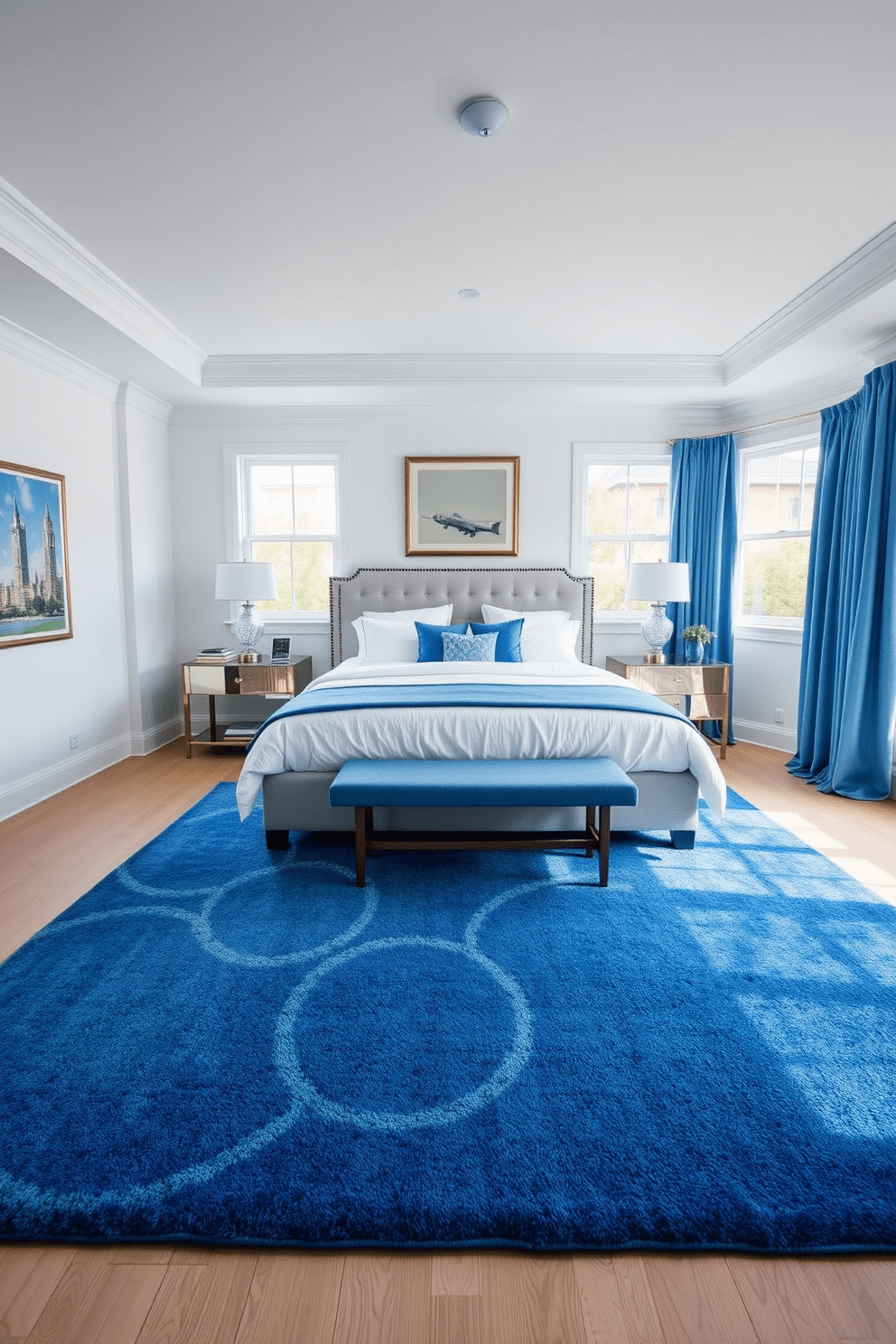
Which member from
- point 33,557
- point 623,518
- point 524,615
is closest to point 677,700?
point 524,615

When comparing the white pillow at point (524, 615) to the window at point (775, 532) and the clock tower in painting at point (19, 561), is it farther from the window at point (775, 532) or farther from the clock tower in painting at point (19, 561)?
the clock tower in painting at point (19, 561)

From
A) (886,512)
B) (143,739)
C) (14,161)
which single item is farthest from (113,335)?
(886,512)

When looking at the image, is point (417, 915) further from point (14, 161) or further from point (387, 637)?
point (14, 161)

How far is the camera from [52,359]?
4.09 meters

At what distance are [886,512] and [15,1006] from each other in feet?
15.0

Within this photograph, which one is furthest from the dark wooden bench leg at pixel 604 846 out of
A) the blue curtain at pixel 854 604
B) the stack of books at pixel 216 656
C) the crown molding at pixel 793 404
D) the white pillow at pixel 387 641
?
the crown molding at pixel 793 404

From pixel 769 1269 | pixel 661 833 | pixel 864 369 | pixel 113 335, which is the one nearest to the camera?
pixel 769 1269

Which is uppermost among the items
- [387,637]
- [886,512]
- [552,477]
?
[552,477]

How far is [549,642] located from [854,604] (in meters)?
1.85

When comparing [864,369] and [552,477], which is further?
[552,477]

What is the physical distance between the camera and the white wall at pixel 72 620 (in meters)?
3.85

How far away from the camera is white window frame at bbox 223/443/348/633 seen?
556 cm

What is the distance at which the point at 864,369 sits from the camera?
4.41 m

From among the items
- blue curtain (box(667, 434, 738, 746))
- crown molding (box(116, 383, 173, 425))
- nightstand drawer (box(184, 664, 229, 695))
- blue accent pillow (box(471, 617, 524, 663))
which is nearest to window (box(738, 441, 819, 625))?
blue curtain (box(667, 434, 738, 746))
